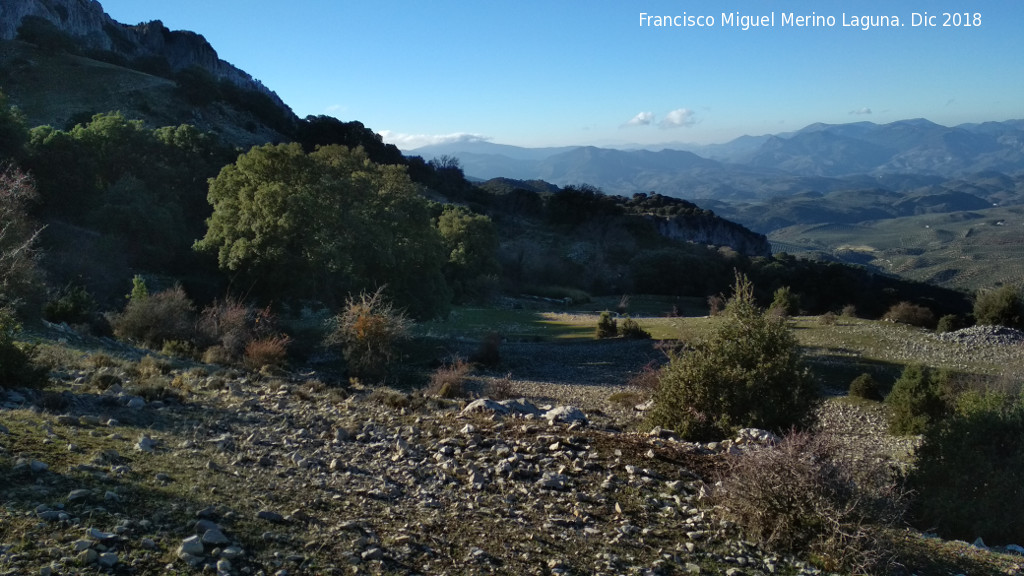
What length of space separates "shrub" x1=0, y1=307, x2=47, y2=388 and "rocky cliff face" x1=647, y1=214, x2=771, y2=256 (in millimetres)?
92286

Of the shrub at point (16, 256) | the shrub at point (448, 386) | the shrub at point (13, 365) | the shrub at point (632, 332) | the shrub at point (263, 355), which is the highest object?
the shrub at point (16, 256)

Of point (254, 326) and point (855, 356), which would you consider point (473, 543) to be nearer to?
point (254, 326)

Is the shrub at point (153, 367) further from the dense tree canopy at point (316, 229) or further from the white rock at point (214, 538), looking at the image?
the dense tree canopy at point (316, 229)

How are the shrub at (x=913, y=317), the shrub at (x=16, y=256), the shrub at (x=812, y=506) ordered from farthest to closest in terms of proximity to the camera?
the shrub at (x=913, y=317) → the shrub at (x=16, y=256) → the shrub at (x=812, y=506)

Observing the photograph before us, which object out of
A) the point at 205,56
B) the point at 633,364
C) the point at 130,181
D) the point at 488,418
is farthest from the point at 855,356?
the point at 205,56

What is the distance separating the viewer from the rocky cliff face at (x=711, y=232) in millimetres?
98875

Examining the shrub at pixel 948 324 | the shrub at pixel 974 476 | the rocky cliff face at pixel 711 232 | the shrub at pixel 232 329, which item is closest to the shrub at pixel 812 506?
the shrub at pixel 974 476

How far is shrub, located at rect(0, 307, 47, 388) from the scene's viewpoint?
8.57 metres

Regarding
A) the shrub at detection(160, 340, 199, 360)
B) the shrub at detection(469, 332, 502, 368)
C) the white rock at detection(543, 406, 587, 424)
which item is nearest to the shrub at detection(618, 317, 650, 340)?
the shrub at detection(469, 332, 502, 368)

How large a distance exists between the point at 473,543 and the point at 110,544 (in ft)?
7.79

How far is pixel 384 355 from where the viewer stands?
18.7 meters

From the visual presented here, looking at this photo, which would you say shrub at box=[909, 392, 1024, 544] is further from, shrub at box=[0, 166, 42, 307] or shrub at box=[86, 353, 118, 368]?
shrub at box=[0, 166, 42, 307]

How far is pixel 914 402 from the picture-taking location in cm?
1565

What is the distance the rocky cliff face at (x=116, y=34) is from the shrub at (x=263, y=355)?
218 ft
